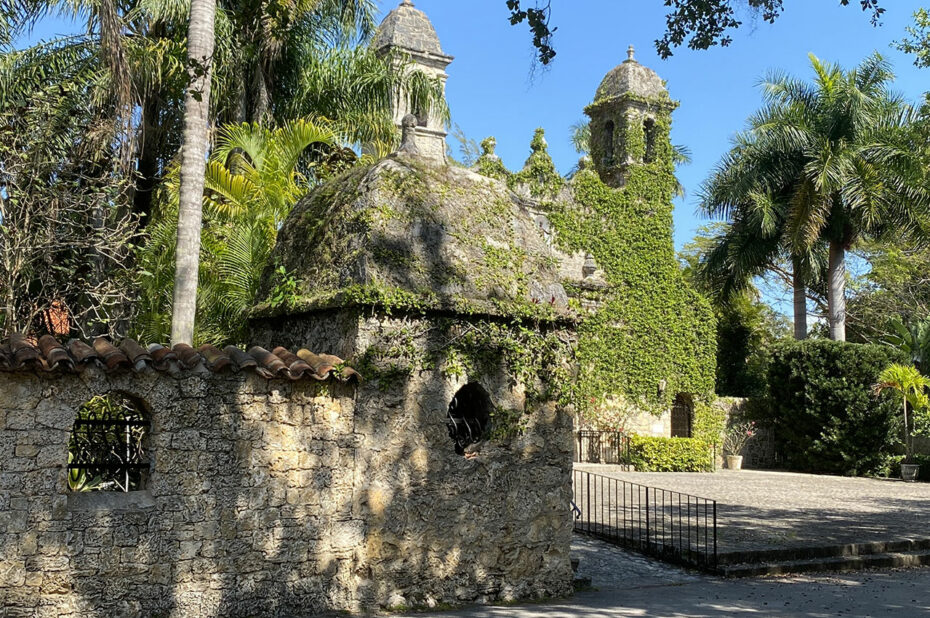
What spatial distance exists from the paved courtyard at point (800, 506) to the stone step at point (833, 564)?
16.4 inches

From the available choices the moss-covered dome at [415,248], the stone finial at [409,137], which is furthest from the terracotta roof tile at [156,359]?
the stone finial at [409,137]

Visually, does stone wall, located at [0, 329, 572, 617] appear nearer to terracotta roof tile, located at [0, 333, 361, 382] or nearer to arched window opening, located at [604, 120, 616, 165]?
terracotta roof tile, located at [0, 333, 361, 382]

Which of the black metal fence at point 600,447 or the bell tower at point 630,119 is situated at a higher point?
the bell tower at point 630,119

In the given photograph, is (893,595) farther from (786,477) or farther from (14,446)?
(786,477)

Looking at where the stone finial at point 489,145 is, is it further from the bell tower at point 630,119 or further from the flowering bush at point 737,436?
the flowering bush at point 737,436

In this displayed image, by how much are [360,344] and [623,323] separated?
1904cm

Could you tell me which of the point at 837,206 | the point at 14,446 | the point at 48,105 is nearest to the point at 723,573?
the point at 14,446

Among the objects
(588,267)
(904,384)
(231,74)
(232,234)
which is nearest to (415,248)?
(232,234)

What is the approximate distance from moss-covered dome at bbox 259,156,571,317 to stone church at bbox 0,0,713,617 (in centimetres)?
2

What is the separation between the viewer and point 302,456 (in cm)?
715

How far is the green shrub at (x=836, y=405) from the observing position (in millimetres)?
23344

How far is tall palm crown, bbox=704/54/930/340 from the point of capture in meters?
24.4

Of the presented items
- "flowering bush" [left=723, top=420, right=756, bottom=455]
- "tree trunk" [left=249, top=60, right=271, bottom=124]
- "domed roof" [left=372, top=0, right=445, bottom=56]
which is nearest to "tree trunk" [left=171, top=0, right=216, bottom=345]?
"tree trunk" [left=249, top=60, right=271, bottom=124]

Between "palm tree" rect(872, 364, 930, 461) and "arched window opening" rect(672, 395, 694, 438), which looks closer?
"palm tree" rect(872, 364, 930, 461)
